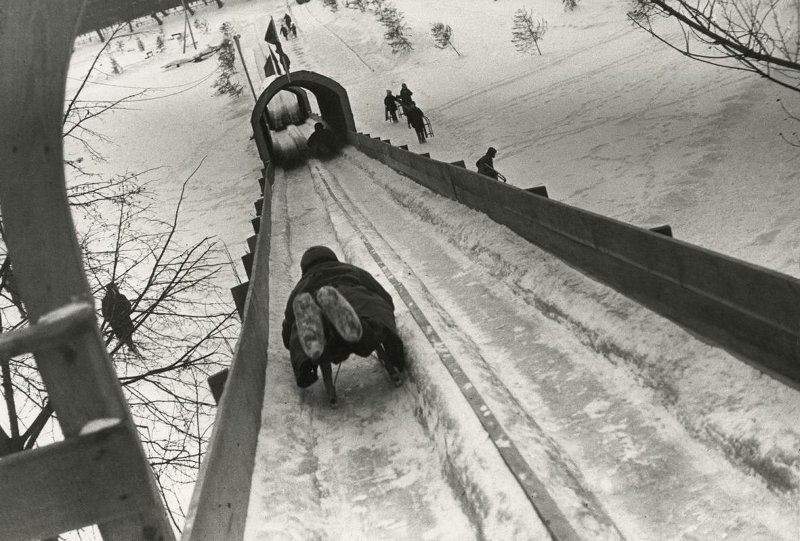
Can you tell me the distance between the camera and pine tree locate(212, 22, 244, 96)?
156ft

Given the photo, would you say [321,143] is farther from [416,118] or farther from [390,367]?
[390,367]

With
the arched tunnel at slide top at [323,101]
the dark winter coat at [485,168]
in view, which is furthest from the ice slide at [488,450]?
the arched tunnel at slide top at [323,101]

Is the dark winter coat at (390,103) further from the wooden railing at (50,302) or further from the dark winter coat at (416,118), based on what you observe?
the wooden railing at (50,302)

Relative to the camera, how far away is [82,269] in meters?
1.48

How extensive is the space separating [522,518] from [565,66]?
28770mm

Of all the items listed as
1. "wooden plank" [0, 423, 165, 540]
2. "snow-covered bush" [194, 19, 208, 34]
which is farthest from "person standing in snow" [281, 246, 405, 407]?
"snow-covered bush" [194, 19, 208, 34]

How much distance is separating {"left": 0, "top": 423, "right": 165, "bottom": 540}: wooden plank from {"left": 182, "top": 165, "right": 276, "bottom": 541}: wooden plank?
1.48m

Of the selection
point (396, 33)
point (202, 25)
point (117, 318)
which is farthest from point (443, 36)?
point (202, 25)

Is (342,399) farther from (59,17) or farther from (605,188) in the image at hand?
(605,188)

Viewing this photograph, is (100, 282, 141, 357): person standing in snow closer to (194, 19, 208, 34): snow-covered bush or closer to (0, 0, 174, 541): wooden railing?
(0, 0, 174, 541): wooden railing

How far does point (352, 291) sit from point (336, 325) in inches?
23.2

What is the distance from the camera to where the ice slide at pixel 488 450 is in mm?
3566

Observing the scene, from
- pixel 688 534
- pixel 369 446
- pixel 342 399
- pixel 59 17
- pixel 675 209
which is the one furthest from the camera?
pixel 675 209

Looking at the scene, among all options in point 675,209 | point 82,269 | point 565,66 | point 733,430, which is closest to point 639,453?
point 733,430
